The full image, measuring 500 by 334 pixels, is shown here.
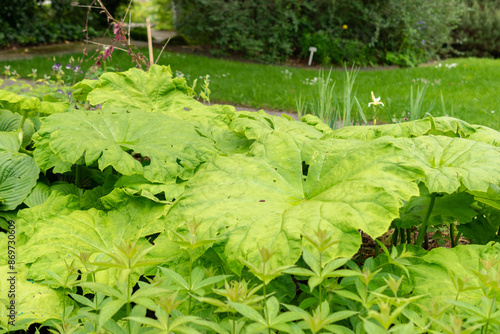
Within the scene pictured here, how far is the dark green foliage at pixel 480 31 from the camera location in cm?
1329

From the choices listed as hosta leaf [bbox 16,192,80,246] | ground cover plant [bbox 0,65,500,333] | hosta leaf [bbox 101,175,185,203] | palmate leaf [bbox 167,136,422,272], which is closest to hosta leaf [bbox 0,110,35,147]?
ground cover plant [bbox 0,65,500,333]

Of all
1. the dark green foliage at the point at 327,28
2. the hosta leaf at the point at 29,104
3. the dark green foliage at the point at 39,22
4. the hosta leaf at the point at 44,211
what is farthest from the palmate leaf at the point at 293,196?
the dark green foliage at the point at 39,22

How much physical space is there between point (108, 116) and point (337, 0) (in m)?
10.5

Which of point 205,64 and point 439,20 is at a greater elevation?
point 439,20

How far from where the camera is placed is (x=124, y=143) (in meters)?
2.00

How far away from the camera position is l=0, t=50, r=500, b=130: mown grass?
6126 mm

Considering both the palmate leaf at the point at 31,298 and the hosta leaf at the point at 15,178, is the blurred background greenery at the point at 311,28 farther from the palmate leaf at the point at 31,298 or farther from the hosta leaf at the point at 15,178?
the palmate leaf at the point at 31,298

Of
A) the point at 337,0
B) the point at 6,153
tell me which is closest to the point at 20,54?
the point at 337,0

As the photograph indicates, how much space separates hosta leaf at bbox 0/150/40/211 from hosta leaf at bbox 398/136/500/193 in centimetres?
177

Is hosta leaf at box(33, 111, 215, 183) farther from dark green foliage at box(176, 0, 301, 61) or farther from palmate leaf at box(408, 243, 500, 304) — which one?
dark green foliage at box(176, 0, 301, 61)

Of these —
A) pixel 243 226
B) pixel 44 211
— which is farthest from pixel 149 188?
pixel 243 226

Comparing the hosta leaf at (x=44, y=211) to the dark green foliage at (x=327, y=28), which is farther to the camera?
the dark green foliage at (x=327, y=28)

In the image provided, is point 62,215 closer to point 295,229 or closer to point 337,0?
point 295,229

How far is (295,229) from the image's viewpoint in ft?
4.43
